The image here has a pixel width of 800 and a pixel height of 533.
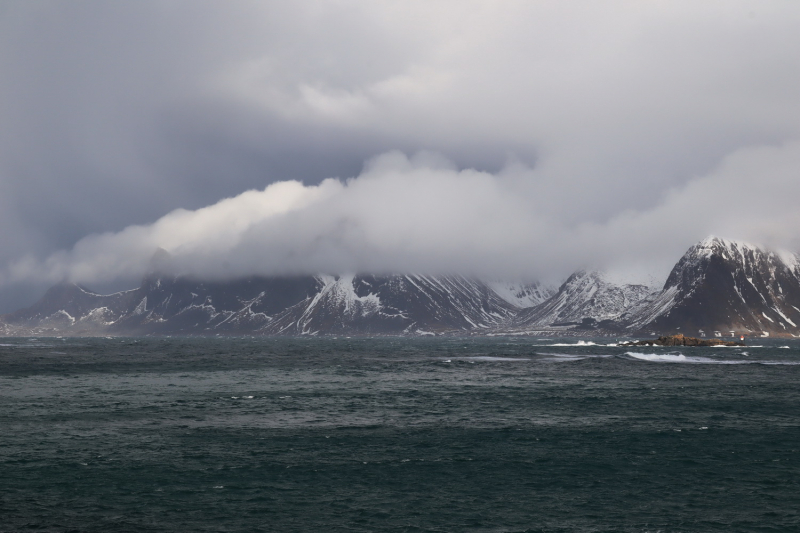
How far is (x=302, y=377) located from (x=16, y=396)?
52217 mm

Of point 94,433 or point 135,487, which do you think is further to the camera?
point 94,433

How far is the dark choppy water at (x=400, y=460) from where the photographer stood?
37.2m

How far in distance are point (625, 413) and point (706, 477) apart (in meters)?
31.1

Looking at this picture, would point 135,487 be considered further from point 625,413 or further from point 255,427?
point 625,413

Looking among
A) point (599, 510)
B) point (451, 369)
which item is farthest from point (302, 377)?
point (599, 510)

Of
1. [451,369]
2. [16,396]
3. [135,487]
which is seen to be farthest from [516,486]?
[451,369]

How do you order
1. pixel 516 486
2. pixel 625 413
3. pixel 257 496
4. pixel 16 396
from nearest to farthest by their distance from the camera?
1. pixel 257 496
2. pixel 516 486
3. pixel 625 413
4. pixel 16 396

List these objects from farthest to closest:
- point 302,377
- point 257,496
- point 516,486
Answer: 1. point 302,377
2. point 516,486
3. point 257,496

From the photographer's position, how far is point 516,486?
145 ft

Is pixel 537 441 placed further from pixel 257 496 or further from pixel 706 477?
pixel 257 496

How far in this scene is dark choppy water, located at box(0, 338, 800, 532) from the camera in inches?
1465

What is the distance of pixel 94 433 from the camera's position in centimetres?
6175

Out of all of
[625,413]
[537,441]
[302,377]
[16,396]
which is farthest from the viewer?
[302,377]

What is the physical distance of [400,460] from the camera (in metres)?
51.3
